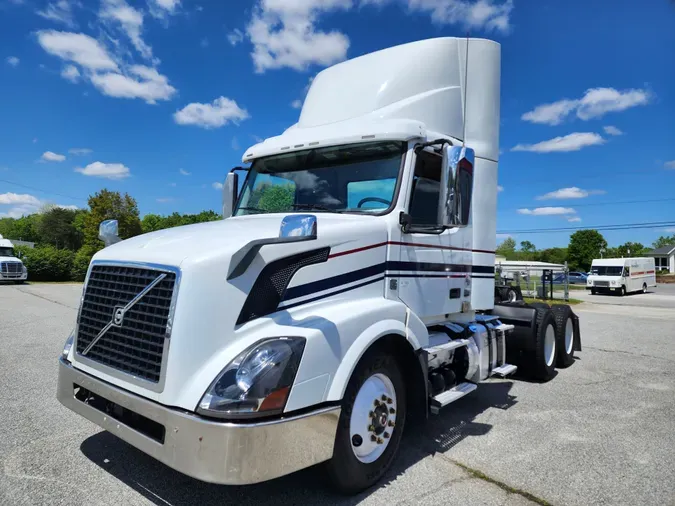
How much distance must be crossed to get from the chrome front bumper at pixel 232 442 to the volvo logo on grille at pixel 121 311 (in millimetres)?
470

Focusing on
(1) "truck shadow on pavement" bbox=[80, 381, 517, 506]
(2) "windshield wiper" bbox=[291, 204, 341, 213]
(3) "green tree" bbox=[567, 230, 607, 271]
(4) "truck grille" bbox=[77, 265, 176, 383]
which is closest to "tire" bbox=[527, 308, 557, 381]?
(1) "truck shadow on pavement" bbox=[80, 381, 517, 506]

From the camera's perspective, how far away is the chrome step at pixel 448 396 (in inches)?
155

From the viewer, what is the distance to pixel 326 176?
4.24 metres

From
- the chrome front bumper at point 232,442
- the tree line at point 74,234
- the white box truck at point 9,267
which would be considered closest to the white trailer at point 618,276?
the tree line at point 74,234

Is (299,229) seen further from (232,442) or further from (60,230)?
(60,230)

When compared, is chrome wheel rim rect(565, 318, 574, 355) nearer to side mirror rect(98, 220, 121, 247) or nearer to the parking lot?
the parking lot

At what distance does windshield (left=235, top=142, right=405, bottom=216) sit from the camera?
3992 mm

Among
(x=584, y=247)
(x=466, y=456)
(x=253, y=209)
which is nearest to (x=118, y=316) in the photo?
(x=253, y=209)

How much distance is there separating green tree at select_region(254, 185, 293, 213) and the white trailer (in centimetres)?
3646

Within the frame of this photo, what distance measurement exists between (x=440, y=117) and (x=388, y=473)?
11.3ft

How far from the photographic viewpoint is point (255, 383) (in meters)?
2.59

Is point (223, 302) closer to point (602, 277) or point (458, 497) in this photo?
point (458, 497)

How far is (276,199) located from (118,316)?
6.21 feet

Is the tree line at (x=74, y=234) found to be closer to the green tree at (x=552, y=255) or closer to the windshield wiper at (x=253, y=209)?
the windshield wiper at (x=253, y=209)
